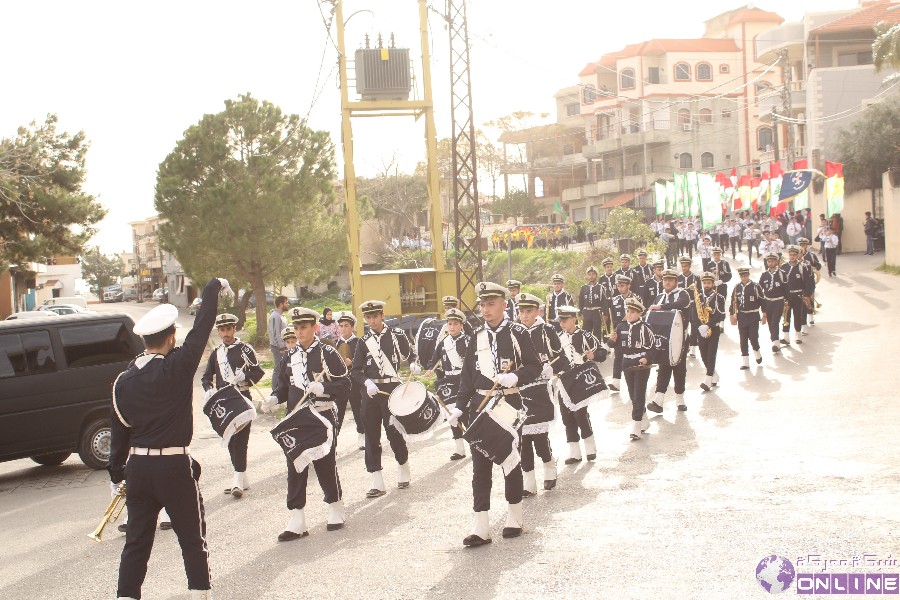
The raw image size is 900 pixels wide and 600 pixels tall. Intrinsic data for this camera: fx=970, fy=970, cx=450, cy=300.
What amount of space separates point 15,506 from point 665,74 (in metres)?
68.5

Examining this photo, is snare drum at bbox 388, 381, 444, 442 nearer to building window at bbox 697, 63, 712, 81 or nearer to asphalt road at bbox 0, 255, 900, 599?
asphalt road at bbox 0, 255, 900, 599

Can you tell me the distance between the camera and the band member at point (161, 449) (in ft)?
20.2

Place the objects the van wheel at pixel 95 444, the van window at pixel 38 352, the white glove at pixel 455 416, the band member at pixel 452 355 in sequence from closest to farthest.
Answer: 1. the white glove at pixel 455 416
2. the band member at pixel 452 355
3. the van window at pixel 38 352
4. the van wheel at pixel 95 444

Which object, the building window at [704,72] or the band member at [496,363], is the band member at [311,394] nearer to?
the band member at [496,363]

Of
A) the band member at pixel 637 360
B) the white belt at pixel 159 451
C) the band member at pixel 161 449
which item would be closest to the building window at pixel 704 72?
the band member at pixel 637 360

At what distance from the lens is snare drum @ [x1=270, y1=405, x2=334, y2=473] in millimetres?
8688

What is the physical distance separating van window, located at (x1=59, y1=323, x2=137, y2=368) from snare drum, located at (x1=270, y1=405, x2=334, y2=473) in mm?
5255

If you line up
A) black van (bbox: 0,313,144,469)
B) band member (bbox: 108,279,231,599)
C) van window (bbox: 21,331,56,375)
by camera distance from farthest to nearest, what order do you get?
van window (bbox: 21,331,56,375), black van (bbox: 0,313,144,469), band member (bbox: 108,279,231,599)

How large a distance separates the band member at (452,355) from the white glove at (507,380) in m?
2.59

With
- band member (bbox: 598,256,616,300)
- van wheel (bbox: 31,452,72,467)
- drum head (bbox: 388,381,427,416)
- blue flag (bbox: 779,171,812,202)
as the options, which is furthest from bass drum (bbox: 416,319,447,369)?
blue flag (bbox: 779,171,812,202)

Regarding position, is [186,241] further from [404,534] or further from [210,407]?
[404,534]

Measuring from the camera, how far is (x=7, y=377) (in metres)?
12.3

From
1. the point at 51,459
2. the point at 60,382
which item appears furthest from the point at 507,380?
the point at 51,459

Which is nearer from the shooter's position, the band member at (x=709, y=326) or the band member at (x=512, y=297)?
the band member at (x=709, y=326)
